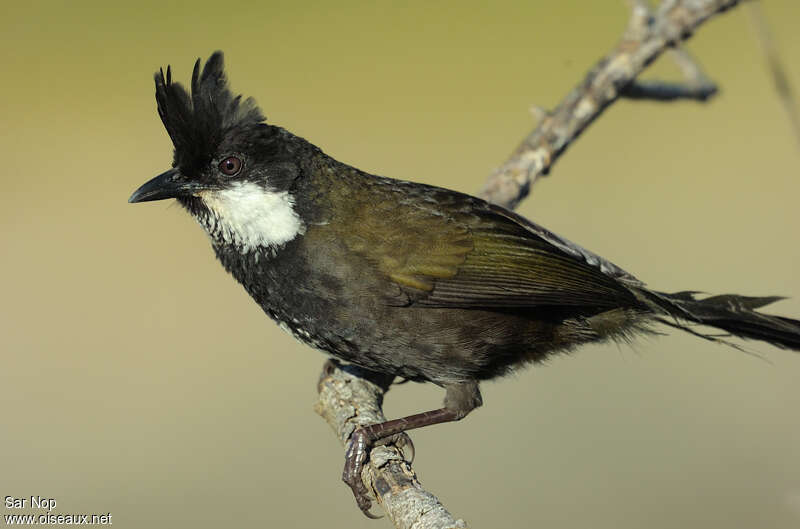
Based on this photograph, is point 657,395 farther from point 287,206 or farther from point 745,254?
point 287,206

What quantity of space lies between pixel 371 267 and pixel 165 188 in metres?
0.96

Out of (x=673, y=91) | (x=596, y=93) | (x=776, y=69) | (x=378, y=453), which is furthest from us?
(x=673, y=91)

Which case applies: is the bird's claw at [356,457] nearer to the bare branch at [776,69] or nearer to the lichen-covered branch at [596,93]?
the lichen-covered branch at [596,93]

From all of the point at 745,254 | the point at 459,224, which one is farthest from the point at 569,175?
the point at 459,224

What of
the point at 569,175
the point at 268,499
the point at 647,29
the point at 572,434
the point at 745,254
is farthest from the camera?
the point at 569,175

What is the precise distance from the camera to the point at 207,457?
584cm

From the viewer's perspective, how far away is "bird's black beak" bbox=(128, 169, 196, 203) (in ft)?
12.3

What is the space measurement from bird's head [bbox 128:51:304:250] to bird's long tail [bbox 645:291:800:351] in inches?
68.7

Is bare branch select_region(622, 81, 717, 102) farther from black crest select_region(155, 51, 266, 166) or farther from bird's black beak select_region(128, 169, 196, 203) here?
bird's black beak select_region(128, 169, 196, 203)

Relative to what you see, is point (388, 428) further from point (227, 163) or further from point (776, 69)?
point (776, 69)

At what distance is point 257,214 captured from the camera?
373 cm

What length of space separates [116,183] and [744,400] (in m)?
5.62

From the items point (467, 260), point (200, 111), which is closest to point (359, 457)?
point (467, 260)

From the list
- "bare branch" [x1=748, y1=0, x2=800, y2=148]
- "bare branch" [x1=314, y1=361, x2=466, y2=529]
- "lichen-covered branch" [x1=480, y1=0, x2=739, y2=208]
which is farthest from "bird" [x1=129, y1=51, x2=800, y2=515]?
"bare branch" [x1=748, y1=0, x2=800, y2=148]
